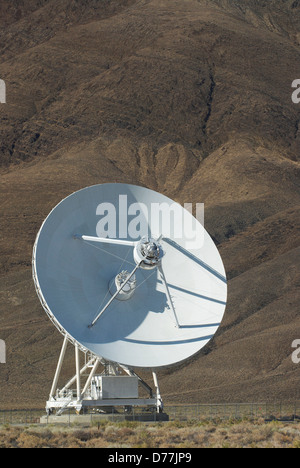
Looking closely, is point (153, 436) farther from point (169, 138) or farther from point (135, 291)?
point (169, 138)

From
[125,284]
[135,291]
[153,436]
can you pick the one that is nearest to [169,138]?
[135,291]

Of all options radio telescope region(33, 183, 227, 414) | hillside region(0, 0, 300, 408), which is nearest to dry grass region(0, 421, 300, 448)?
radio telescope region(33, 183, 227, 414)

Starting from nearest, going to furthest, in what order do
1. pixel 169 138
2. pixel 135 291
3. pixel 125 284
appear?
pixel 125 284
pixel 135 291
pixel 169 138

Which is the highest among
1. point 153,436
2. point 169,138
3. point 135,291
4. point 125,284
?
point 169,138

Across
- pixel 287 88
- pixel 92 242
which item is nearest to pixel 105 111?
pixel 287 88

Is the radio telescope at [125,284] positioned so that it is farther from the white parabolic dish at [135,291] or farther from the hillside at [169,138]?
the hillside at [169,138]

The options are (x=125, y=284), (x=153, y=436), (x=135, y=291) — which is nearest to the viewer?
(x=153, y=436)

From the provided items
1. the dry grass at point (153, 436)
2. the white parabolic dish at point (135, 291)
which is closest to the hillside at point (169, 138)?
the white parabolic dish at point (135, 291)
